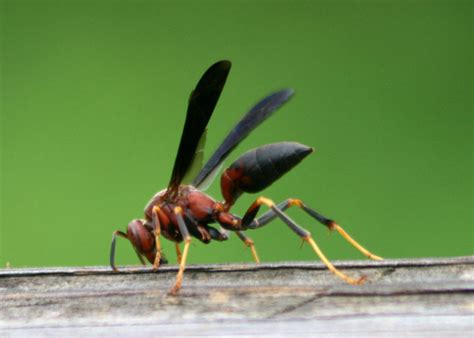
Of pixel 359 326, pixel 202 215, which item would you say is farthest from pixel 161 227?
pixel 359 326

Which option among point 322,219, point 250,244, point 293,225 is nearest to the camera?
point 293,225

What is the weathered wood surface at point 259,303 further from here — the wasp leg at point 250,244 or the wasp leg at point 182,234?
the wasp leg at point 250,244

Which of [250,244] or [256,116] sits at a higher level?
[256,116]

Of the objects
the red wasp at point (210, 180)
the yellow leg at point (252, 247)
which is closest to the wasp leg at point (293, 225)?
the red wasp at point (210, 180)

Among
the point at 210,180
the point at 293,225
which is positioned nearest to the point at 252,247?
the point at 210,180

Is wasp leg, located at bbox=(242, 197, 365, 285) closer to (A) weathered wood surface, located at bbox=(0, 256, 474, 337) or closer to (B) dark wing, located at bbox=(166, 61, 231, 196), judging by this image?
(A) weathered wood surface, located at bbox=(0, 256, 474, 337)

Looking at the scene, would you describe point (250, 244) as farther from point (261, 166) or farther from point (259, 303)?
point (259, 303)

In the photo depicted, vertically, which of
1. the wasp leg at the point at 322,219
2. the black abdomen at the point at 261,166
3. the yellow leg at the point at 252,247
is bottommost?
the yellow leg at the point at 252,247

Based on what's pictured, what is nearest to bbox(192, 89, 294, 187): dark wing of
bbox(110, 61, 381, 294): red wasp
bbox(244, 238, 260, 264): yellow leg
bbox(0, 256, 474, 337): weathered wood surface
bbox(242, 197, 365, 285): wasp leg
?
bbox(110, 61, 381, 294): red wasp
